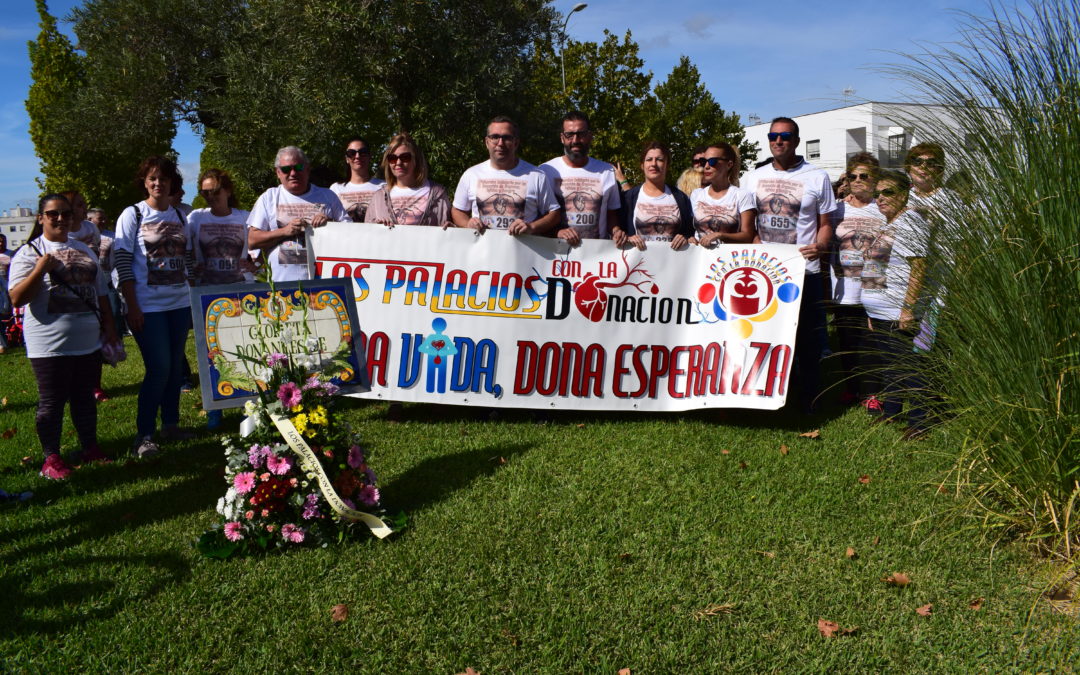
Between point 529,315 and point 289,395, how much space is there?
2523mm

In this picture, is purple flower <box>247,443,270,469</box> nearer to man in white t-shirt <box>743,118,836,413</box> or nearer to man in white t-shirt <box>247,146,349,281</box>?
man in white t-shirt <box>247,146,349,281</box>

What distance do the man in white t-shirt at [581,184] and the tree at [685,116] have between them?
20.9 metres

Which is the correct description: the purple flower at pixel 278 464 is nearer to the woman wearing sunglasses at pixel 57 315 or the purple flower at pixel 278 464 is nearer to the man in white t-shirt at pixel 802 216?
the woman wearing sunglasses at pixel 57 315

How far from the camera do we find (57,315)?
207 inches

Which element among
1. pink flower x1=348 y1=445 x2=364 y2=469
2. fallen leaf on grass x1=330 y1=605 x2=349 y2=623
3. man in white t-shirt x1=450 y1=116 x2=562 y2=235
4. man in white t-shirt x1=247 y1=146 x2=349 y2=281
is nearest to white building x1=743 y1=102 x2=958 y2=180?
man in white t-shirt x1=450 y1=116 x2=562 y2=235

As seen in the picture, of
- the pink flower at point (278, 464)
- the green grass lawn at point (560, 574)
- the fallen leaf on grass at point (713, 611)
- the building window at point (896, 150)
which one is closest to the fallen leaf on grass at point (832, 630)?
the green grass lawn at point (560, 574)

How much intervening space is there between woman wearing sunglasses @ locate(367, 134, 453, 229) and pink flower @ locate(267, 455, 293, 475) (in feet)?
9.09

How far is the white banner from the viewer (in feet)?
20.2

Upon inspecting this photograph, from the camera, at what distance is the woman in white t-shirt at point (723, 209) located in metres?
6.36

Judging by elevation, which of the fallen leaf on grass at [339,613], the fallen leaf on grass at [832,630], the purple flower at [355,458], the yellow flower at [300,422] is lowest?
the fallen leaf on grass at [339,613]

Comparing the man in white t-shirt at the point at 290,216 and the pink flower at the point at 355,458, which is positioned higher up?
the man in white t-shirt at the point at 290,216

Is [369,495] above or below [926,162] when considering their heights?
below

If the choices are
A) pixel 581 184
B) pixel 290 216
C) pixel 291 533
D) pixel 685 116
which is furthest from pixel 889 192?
pixel 685 116

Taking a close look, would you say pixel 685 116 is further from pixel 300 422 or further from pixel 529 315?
pixel 300 422
